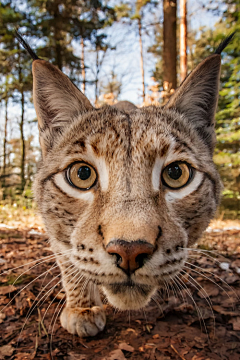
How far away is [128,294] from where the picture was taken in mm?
1826

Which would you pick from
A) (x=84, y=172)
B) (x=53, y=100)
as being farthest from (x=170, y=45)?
(x=84, y=172)

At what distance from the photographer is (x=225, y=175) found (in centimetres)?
1563

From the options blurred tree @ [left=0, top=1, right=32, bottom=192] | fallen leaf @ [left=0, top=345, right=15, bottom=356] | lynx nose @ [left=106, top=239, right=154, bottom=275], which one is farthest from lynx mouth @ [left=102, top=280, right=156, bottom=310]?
blurred tree @ [left=0, top=1, right=32, bottom=192]

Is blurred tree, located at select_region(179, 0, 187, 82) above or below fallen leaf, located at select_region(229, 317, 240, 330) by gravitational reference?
above

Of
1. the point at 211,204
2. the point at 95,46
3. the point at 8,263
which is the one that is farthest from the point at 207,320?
the point at 95,46

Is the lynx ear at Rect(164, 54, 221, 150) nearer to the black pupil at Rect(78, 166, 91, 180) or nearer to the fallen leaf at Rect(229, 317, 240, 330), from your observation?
the black pupil at Rect(78, 166, 91, 180)

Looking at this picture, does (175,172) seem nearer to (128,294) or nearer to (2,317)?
(128,294)

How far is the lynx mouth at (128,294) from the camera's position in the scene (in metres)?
1.78

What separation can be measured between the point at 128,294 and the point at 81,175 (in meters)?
0.97

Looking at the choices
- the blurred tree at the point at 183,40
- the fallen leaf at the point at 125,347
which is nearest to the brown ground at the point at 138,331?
the fallen leaf at the point at 125,347

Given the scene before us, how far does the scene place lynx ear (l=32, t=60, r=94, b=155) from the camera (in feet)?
8.19

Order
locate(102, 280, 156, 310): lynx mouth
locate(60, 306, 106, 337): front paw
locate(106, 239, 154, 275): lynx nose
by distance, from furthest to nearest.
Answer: locate(60, 306, 106, 337): front paw
locate(102, 280, 156, 310): lynx mouth
locate(106, 239, 154, 275): lynx nose

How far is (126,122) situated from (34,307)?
2.04m

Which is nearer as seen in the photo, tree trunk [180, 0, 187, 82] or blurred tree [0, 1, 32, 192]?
tree trunk [180, 0, 187, 82]
